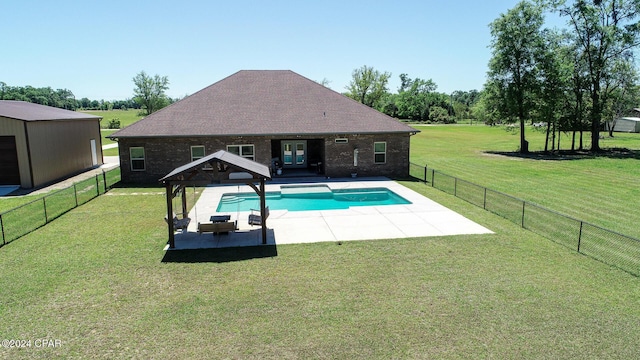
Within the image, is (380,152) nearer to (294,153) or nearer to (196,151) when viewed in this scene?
(294,153)

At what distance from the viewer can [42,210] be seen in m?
16.7

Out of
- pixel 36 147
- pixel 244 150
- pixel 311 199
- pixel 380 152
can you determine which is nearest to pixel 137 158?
pixel 36 147

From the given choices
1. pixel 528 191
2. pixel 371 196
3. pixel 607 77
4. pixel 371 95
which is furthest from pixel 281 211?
pixel 371 95

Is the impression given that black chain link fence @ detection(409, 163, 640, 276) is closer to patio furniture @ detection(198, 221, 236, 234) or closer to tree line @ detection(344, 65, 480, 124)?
patio furniture @ detection(198, 221, 236, 234)

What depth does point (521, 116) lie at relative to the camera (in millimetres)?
41219

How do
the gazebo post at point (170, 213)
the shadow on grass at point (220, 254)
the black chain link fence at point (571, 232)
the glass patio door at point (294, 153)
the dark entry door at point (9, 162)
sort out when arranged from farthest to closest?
1. the glass patio door at point (294, 153)
2. the dark entry door at point (9, 162)
3. the gazebo post at point (170, 213)
4. the black chain link fence at point (571, 232)
5. the shadow on grass at point (220, 254)

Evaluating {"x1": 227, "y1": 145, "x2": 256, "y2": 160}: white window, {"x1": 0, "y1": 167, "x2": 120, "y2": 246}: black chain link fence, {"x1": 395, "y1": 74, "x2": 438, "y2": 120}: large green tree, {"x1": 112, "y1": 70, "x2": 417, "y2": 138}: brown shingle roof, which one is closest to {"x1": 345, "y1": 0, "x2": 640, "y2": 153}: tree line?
{"x1": 112, "y1": 70, "x2": 417, "y2": 138}: brown shingle roof

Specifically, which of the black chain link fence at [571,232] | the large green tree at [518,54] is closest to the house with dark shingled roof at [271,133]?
the black chain link fence at [571,232]

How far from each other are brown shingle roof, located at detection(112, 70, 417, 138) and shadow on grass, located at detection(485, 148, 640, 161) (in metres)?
19.7

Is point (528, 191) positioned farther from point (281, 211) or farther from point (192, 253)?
point (192, 253)

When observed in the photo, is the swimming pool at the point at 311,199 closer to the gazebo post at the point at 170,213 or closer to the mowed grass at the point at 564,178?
the gazebo post at the point at 170,213

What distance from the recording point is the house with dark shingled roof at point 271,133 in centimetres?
2317

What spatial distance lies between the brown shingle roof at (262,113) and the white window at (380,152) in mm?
1051

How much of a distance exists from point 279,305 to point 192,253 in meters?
4.37
